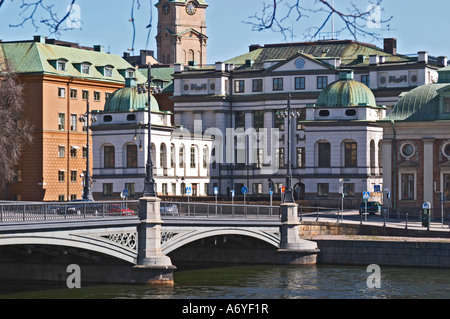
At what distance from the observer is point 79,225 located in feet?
186

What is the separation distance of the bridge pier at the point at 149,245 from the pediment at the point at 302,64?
59.9 metres

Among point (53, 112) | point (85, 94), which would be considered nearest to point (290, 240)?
point (53, 112)

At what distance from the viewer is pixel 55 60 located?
12294cm

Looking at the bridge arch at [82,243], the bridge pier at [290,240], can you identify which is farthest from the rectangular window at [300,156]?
the bridge arch at [82,243]

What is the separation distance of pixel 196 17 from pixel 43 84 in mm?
46444

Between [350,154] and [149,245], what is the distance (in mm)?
49341

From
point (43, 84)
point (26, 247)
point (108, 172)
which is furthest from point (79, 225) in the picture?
point (43, 84)

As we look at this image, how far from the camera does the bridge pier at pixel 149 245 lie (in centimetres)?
6184

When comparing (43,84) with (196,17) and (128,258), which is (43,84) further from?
(128,258)

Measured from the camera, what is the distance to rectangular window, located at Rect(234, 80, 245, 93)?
409 feet

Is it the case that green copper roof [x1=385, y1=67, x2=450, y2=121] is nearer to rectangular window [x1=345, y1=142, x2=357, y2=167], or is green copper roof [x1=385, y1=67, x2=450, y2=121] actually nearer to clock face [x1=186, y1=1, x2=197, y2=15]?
rectangular window [x1=345, y1=142, x2=357, y2=167]

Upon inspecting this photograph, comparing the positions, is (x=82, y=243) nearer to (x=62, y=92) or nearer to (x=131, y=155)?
(x=131, y=155)

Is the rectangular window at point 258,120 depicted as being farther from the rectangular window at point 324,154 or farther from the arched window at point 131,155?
the arched window at point 131,155
